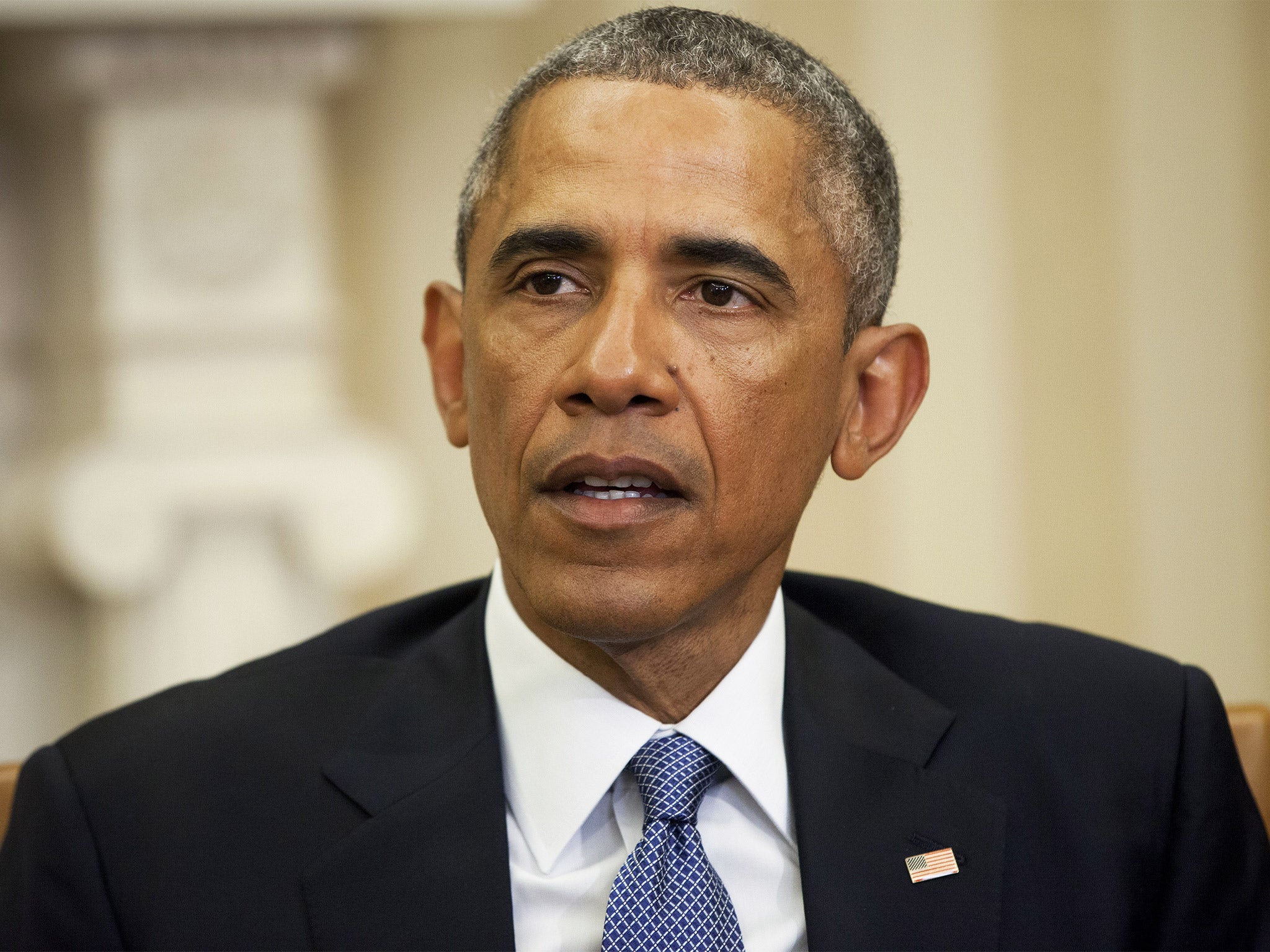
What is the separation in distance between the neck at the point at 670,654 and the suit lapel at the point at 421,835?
11 centimetres

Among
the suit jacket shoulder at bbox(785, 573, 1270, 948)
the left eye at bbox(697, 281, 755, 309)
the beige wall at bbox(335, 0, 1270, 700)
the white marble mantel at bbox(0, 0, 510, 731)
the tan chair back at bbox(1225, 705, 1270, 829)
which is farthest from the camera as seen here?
the beige wall at bbox(335, 0, 1270, 700)

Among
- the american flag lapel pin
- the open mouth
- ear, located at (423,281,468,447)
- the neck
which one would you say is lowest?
the american flag lapel pin

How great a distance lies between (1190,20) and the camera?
3.21 meters

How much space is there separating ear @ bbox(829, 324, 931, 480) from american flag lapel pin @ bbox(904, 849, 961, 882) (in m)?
0.42

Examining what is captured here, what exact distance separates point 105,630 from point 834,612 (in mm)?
1911

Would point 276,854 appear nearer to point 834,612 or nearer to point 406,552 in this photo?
point 834,612

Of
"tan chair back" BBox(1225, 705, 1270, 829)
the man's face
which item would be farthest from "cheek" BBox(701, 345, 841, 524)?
"tan chair back" BBox(1225, 705, 1270, 829)

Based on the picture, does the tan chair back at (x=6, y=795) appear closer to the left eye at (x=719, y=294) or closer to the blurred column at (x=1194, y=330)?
the left eye at (x=719, y=294)

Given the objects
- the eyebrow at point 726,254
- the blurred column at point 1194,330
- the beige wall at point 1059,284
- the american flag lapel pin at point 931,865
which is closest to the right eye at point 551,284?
the eyebrow at point 726,254

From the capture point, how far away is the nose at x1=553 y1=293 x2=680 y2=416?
123 cm

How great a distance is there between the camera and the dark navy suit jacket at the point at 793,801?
1.31 meters

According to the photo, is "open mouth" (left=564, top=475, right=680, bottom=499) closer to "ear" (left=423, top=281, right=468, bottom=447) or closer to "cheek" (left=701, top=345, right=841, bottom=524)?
"cheek" (left=701, top=345, right=841, bottom=524)

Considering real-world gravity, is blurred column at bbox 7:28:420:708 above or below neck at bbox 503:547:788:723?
above

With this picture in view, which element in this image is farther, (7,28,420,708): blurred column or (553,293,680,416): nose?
(7,28,420,708): blurred column
